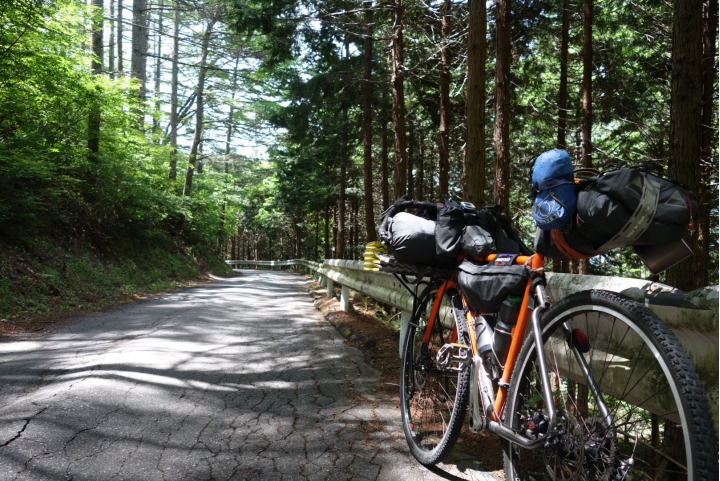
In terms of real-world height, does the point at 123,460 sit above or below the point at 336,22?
below

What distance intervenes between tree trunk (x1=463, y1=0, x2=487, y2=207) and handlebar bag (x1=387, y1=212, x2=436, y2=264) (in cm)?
404

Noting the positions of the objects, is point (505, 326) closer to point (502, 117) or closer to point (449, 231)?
point (449, 231)

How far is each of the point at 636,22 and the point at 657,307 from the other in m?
11.2

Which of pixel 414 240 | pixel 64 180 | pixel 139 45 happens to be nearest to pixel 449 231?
pixel 414 240

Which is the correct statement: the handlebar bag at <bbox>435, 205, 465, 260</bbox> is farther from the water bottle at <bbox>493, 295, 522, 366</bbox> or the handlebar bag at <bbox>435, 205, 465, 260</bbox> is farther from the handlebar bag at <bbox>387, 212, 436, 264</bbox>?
the water bottle at <bbox>493, 295, 522, 366</bbox>

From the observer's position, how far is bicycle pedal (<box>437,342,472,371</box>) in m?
2.75

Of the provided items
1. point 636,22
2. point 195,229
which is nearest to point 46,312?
point 636,22

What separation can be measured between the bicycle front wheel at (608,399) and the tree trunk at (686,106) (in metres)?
2.67

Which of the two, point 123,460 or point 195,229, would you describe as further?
point 195,229

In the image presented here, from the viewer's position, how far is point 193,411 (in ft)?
11.8

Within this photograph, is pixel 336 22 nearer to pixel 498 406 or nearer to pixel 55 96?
pixel 55 96

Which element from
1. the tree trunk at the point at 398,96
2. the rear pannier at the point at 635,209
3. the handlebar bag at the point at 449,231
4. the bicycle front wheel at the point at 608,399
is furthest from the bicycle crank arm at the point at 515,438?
the tree trunk at the point at 398,96

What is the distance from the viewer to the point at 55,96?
10758mm

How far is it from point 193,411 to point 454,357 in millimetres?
2092
